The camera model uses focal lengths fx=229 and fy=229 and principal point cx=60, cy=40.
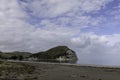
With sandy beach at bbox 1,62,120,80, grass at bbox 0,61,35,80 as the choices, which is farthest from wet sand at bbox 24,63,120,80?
grass at bbox 0,61,35,80

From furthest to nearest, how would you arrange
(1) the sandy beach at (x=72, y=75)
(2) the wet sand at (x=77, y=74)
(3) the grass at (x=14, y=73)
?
(2) the wet sand at (x=77, y=74)
(1) the sandy beach at (x=72, y=75)
(3) the grass at (x=14, y=73)

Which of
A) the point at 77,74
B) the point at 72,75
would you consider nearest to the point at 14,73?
the point at 72,75

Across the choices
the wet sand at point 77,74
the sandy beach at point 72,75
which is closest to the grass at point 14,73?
the sandy beach at point 72,75

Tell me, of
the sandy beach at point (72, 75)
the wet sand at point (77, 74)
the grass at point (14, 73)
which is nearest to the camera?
the grass at point (14, 73)

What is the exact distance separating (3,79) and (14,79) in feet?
5.75

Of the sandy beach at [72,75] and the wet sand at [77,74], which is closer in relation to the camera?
the sandy beach at [72,75]

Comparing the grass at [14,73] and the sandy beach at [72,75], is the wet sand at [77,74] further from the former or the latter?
the grass at [14,73]

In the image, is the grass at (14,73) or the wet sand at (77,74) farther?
the wet sand at (77,74)

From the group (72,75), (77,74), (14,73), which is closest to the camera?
(72,75)

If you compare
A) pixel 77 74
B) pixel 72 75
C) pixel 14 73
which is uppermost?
pixel 14 73

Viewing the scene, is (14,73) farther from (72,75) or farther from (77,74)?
(77,74)

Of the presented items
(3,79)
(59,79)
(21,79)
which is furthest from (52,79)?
(3,79)

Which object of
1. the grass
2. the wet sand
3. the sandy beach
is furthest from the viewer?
the wet sand

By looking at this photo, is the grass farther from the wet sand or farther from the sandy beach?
the wet sand
